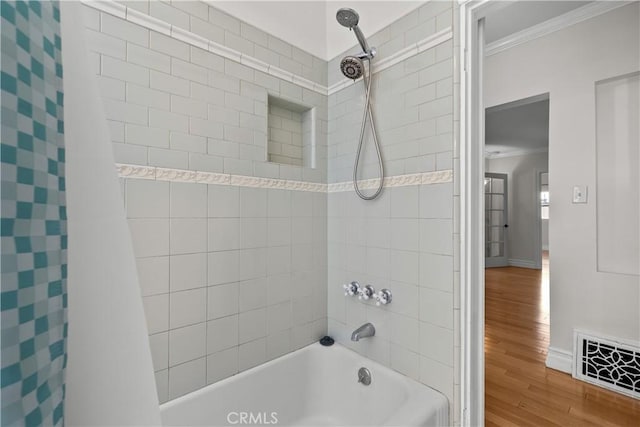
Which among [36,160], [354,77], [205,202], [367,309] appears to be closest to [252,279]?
[205,202]

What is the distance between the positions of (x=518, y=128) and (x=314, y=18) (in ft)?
14.2

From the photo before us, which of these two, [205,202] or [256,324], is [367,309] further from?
[205,202]

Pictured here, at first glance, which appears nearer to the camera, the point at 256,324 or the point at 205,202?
the point at 205,202

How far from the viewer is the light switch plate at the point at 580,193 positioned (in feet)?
7.04

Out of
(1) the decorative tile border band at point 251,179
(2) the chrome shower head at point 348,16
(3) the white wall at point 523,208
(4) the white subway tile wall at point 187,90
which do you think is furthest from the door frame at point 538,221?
(2) the chrome shower head at point 348,16

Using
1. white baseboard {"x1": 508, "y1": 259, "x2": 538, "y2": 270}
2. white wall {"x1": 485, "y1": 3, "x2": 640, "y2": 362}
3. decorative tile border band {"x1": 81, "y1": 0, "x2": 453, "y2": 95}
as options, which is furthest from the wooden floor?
white baseboard {"x1": 508, "y1": 259, "x2": 538, "y2": 270}

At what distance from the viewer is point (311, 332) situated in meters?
1.81

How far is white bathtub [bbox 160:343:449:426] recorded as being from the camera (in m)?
1.25

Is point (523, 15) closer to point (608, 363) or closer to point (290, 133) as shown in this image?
point (290, 133)

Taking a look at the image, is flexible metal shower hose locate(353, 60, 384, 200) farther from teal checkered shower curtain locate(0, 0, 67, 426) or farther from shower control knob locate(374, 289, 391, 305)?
teal checkered shower curtain locate(0, 0, 67, 426)

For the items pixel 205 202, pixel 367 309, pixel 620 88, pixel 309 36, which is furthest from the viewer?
pixel 620 88

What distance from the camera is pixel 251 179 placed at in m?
1.53

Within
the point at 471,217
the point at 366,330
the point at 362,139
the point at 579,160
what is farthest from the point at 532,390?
the point at 362,139

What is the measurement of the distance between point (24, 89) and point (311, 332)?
1.84 m
